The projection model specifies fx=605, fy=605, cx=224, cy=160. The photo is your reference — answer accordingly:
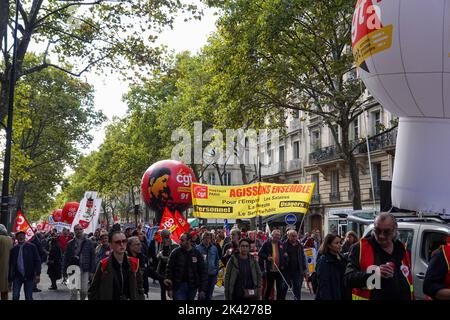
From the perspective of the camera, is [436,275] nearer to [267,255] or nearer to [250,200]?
[267,255]

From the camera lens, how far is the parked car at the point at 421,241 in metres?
8.18

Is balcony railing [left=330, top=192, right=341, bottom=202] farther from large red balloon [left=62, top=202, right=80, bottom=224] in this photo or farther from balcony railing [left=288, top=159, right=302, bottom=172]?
large red balloon [left=62, top=202, right=80, bottom=224]

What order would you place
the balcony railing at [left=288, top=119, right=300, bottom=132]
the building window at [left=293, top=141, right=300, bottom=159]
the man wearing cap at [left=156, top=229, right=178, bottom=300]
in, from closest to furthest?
the man wearing cap at [left=156, top=229, right=178, bottom=300] < the balcony railing at [left=288, top=119, right=300, bottom=132] < the building window at [left=293, top=141, right=300, bottom=159]

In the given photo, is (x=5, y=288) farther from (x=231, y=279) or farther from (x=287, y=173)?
(x=287, y=173)

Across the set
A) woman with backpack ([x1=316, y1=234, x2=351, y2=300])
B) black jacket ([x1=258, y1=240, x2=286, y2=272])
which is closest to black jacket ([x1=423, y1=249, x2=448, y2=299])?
woman with backpack ([x1=316, y1=234, x2=351, y2=300])

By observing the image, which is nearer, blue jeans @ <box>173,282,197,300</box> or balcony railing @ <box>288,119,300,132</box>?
blue jeans @ <box>173,282,197,300</box>

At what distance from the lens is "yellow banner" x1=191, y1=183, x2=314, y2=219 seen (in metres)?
15.7

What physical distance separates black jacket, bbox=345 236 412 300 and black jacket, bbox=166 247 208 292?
5.02 meters

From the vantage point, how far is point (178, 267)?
9.58 m

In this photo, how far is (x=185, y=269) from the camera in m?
9.61

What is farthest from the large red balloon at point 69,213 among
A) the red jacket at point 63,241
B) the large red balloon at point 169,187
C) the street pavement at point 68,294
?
the street pavement at point 68,294

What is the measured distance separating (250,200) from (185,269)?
7352 mm

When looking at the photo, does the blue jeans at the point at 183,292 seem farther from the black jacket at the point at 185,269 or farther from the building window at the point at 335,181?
the building window at the point at 335,181

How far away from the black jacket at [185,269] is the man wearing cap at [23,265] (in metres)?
3.72
